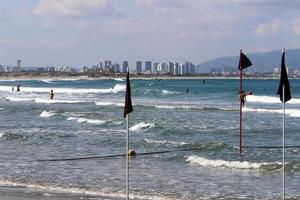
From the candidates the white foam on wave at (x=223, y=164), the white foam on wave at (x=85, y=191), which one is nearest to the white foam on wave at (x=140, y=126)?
the white foam on wave at (x=223, y=164)

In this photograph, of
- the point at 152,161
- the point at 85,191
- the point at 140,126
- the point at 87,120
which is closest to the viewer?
the point at 85,191

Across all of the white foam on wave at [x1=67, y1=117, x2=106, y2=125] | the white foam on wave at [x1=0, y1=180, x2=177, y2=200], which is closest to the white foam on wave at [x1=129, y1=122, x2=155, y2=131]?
the white foam on wave at [x1=67, y1=117, x2=106, y2=125]

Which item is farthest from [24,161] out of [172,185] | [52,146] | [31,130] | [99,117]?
[99,117]

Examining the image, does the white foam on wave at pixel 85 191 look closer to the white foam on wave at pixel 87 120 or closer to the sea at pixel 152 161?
the sea at pixel 152 161

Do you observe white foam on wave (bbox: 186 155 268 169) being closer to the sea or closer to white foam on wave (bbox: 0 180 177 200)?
the sea

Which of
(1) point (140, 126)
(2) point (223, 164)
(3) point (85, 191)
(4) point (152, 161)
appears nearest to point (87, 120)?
(1) point (140, 126)

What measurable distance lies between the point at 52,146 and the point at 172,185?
1066cm

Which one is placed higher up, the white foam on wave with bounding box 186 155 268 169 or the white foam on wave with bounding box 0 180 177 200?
the white foam on wave with bounding box 0 180 177 200

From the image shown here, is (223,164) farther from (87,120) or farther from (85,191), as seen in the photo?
(87,120)

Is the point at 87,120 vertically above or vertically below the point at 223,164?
below

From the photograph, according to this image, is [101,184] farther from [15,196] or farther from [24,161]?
[24,161]

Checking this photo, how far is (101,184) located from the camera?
671 inches

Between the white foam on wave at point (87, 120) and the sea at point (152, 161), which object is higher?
the sea at point (152, 161)

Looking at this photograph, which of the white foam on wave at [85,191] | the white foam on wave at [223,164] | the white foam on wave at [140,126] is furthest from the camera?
the white foam on wave at [140,126]
